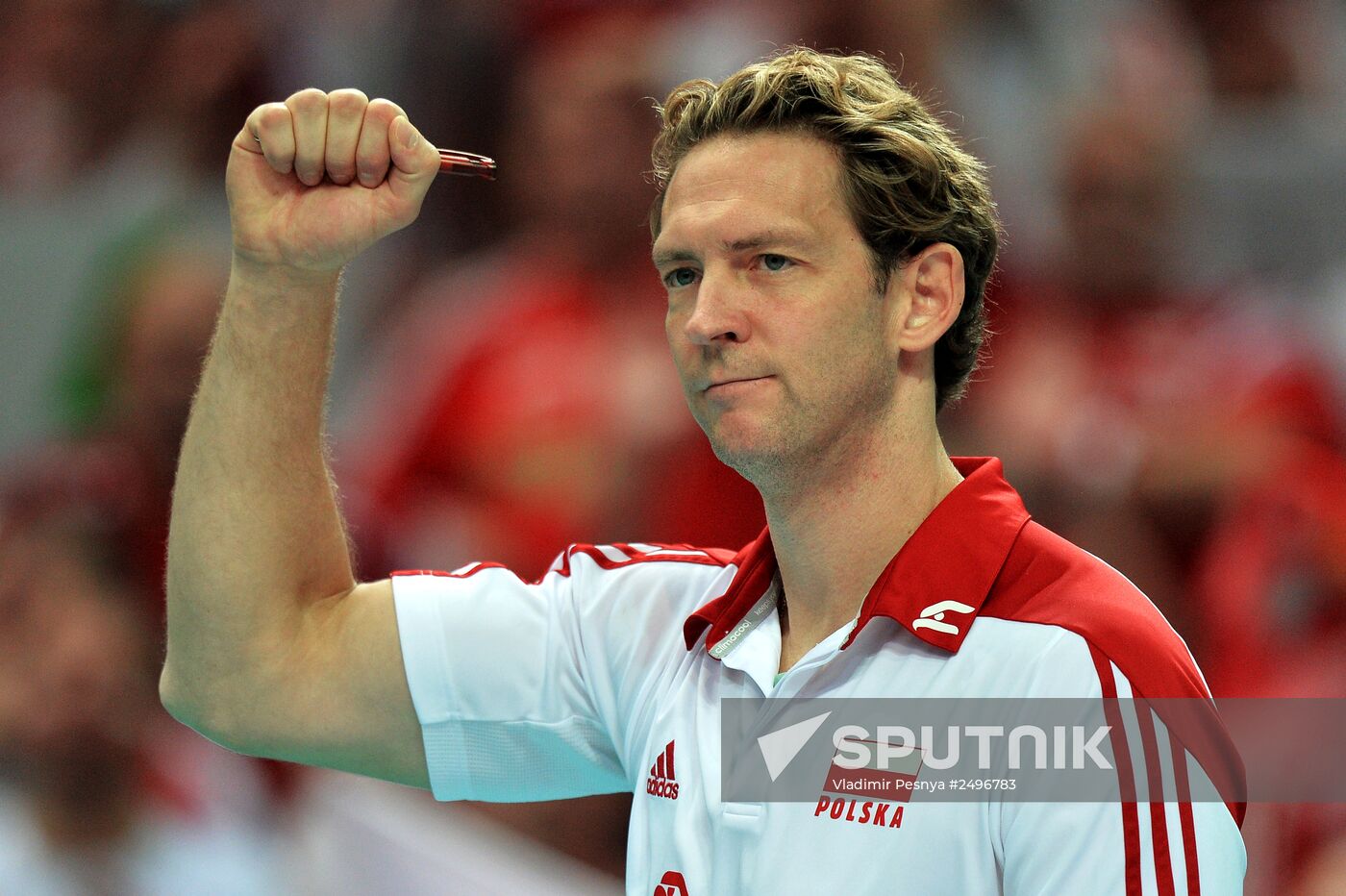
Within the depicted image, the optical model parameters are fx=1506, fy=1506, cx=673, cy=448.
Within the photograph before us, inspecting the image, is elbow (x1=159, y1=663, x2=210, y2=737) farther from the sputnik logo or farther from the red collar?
the sputnik logo

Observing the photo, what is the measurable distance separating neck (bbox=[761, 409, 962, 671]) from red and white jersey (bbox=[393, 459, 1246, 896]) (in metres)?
0.08

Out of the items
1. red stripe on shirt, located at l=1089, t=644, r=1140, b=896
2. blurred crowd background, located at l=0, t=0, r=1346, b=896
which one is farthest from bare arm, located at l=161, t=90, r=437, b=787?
blurred crowd background, located at l=0, t=0, r=1346, b=896

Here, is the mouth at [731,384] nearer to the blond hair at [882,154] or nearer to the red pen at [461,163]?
the blond hair at [882,154]

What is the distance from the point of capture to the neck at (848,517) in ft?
7.70

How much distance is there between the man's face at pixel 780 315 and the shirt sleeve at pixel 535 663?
1.19ft

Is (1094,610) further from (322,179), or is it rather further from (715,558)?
(322,179)

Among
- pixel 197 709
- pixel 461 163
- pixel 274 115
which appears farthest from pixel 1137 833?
pixel 274 115

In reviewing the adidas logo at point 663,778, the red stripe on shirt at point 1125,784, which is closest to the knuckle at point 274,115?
the adidas logo at point 663,778

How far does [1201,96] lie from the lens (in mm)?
5453

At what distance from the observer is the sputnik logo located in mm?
2115

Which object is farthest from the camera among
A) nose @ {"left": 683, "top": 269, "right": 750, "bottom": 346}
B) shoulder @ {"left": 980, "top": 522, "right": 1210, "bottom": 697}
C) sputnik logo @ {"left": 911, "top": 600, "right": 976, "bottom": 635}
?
nose @ {"left": 683, "top": 269, "right": 750, "bottom": 346}

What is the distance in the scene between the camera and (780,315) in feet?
7.50

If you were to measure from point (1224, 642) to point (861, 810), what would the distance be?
245 centimetres

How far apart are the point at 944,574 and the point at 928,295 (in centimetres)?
50
